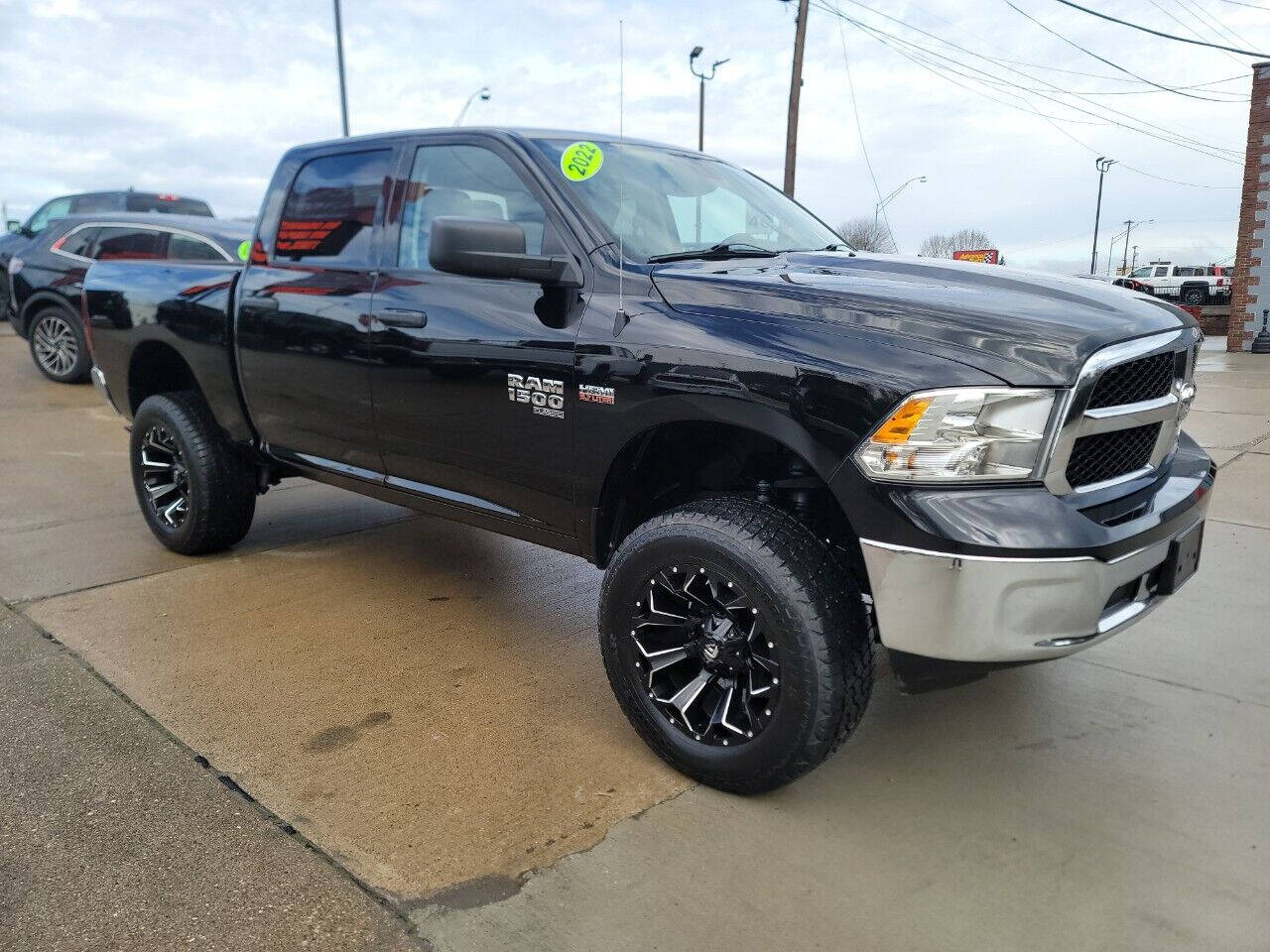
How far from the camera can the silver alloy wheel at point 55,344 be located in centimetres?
1026

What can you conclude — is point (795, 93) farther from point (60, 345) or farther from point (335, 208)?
point (335, 208)

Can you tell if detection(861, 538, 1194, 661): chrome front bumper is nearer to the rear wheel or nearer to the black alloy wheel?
the black alloy wheel

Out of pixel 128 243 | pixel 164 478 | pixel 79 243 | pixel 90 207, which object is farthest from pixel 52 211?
pixel 164 478

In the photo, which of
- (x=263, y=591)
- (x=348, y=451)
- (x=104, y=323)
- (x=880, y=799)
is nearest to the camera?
(x=880, y=799)

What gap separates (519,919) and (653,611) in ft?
2.99

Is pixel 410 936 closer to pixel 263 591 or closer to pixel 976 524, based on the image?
pixel 976 524

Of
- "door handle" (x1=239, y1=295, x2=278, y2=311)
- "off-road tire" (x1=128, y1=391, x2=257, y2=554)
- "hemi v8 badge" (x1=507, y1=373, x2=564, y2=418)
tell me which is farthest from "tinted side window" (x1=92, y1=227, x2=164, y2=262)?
"hemi v8 badge" (x1=507, y1=373, x2=564, y2=418)

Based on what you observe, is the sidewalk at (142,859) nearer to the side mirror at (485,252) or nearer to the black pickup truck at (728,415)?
the black pickup truck at (728,415)

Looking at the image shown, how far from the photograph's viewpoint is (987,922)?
2.28 meters

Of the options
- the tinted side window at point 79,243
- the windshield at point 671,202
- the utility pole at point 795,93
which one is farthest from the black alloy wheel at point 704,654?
the utility pole at point 795,93

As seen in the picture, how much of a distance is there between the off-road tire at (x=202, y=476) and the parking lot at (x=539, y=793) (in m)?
0.35

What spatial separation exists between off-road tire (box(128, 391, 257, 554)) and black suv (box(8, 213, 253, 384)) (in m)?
5.35

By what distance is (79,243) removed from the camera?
33.9ft

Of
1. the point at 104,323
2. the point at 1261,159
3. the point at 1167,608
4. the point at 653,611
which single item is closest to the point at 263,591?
the point at 104,323
